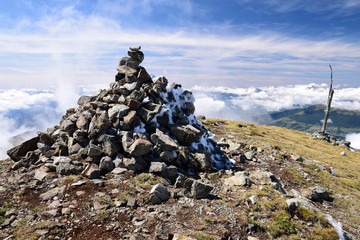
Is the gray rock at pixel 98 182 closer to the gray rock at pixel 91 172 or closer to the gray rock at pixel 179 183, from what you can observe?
the gray rock at pixel 91 172

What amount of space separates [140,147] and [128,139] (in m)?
1.77

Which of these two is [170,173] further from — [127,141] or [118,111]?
[118,111]

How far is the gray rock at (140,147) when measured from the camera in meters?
17.3

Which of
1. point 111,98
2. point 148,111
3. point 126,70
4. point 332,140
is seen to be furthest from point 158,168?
point 332,140

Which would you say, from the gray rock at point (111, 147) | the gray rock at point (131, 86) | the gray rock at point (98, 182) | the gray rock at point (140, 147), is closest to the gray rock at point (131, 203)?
the gray rock at point (98, 182)

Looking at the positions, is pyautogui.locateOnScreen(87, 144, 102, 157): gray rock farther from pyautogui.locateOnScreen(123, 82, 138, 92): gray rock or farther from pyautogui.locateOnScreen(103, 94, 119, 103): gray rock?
pyautogui.locateOnScreen(123, 82, 138, 92): gray rock

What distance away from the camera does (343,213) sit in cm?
1681

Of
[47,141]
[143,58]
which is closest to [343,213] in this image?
[143,58]

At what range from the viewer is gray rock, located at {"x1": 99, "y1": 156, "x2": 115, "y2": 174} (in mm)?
16942

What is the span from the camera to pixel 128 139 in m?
18.3

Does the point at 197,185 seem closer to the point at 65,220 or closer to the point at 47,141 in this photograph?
the point at 65,220

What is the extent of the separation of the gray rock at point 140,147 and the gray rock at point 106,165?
7.02ft

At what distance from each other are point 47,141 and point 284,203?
81.7ft

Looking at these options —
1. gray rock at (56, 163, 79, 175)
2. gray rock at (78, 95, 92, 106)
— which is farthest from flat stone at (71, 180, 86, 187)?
gray rock at (78, 95, 92, 106)
